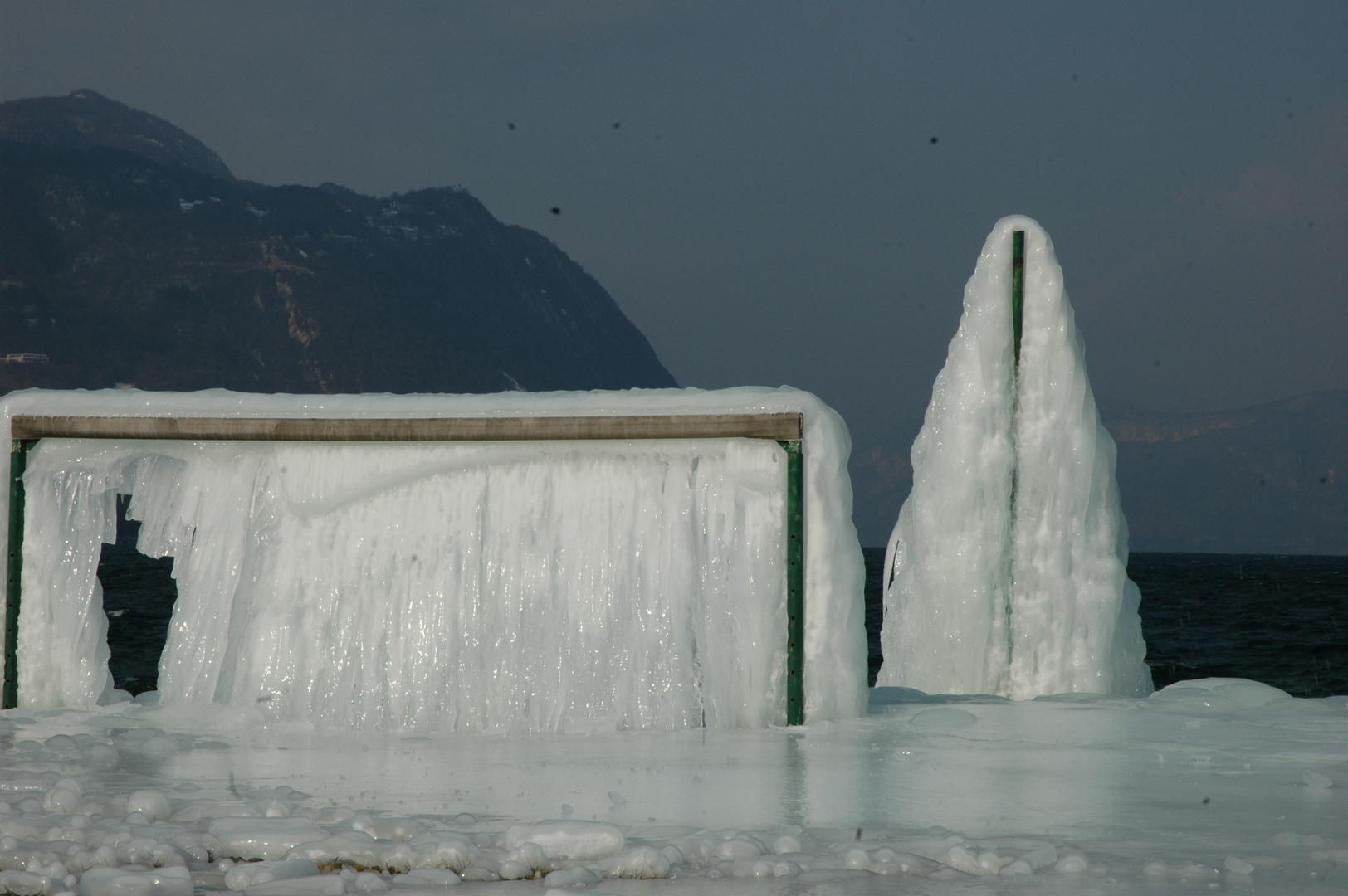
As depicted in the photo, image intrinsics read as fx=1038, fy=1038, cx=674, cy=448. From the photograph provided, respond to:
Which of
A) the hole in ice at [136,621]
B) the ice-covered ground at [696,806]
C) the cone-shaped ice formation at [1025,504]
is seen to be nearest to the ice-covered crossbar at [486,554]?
the ice-covered ground at [696,806]

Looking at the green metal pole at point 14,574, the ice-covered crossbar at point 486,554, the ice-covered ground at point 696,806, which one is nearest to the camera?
the ice-covered ground at point 696,806

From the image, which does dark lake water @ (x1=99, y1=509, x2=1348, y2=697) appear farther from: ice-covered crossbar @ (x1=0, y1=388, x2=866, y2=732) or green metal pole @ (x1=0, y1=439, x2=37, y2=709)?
ice-covered crossbar @ (x1=0, y1=388, x2=866, y2=732)

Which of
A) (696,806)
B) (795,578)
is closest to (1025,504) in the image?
(795,578)

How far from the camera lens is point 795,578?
5.37m

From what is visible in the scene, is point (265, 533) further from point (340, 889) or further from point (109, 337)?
point (109, 337)

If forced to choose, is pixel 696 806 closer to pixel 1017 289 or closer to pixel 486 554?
pixel 486 554

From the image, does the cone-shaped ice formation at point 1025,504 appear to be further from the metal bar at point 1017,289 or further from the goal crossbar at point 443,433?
the goal crossbar at point 443,433

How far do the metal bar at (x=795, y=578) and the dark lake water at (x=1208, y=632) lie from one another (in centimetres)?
1355

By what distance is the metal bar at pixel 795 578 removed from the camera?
5.34 m

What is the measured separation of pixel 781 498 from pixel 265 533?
2.94m

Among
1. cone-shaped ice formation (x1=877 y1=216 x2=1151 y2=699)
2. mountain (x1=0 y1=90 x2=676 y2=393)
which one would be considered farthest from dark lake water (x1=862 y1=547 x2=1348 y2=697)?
mountain (x1=0 y1=90 x2=676 y2=393)

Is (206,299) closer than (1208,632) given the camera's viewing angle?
No

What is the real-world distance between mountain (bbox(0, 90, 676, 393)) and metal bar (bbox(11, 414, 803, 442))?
141 metres

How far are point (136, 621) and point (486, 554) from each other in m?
30.6
